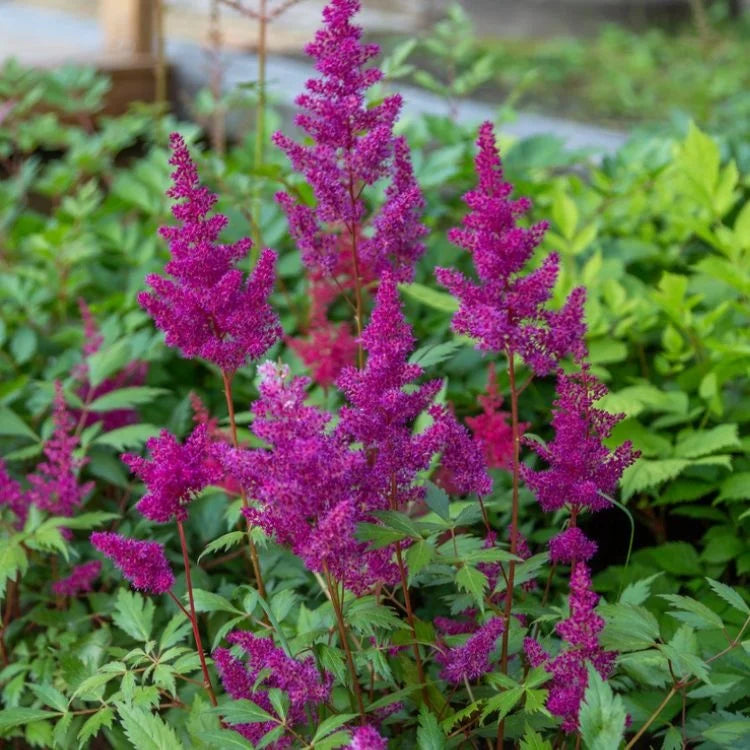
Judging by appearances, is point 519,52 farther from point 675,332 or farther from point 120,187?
point 675,332

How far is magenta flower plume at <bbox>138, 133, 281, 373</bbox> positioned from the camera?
142cm

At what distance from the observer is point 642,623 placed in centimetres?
144

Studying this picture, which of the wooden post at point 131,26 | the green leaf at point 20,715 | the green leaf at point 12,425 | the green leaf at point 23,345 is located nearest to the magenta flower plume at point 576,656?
the green leaf at point 20,715

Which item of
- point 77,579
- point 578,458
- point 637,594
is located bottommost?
point 77,579

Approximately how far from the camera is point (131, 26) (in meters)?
5.88

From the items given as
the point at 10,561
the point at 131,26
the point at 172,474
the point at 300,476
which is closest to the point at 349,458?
the point at 300,476

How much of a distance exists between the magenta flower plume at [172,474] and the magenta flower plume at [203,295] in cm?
12

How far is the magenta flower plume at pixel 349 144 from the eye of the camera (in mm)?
1475

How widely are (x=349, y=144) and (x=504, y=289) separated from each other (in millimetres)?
322

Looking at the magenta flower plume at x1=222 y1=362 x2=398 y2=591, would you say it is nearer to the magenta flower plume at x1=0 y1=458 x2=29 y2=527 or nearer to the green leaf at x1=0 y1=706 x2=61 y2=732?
the green leaf at x1=0 y1=706 x2=61 y2=732

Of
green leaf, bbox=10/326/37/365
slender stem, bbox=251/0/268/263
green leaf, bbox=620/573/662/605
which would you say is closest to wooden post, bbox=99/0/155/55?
slender stem, bbox=251/0/268/263

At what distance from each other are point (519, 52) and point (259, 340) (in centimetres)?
731

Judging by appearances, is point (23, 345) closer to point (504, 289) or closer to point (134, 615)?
point (134, 615)

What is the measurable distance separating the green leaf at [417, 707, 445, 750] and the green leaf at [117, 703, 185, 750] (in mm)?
312
